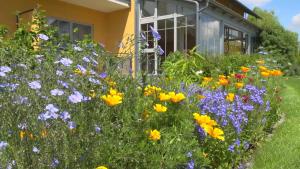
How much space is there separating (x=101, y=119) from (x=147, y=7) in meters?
11.9

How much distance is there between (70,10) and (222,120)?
9770 millimetres

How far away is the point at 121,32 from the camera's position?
13.5 metres

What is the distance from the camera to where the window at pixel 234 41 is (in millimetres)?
18906

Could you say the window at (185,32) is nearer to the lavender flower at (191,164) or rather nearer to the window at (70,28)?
the window at (70,28)

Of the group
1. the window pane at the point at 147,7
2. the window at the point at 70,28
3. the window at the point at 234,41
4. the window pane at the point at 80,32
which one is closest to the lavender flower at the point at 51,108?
the window at the point at 70,28

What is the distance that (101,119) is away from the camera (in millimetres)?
2215

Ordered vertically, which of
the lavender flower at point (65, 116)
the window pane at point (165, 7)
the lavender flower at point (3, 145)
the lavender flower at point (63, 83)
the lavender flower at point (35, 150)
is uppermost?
the window pane at point (165, 7)

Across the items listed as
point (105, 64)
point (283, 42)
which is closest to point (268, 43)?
point (283, 42)

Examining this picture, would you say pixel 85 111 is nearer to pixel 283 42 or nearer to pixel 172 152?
pixel 172 152

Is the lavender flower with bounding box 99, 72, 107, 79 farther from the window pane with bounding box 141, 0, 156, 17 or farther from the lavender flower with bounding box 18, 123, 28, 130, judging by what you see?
the window pane with bounding box 141, 0, 156, 17

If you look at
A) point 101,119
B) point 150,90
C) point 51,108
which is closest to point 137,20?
point 150,90

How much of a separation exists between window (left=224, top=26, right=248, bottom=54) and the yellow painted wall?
20.6 feet

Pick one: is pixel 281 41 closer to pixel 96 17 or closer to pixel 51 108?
pixel 96 17

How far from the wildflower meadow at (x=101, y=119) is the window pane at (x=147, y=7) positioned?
10146 millimetres
